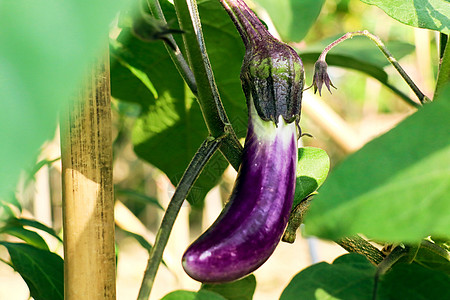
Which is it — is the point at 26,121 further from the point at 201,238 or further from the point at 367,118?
the point at 367,118

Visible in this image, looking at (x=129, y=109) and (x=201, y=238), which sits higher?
(x=129, y=109)

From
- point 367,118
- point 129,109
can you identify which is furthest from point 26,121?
point 367,118

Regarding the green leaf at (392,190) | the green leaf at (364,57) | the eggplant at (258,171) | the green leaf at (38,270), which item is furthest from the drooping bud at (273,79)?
the green leaf at (364,57)

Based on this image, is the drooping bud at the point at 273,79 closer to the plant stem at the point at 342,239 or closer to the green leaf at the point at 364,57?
the plant stem at the point at 342,239

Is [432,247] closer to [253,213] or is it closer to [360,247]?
[360,247]

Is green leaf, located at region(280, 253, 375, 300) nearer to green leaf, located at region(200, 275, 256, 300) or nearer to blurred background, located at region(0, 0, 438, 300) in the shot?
green leaf, located at region(200, 275, 256, 300)

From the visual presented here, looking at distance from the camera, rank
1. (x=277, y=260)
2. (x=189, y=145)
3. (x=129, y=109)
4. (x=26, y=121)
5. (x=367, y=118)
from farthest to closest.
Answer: (x=277, y=260), (x=367, y=118), (x=129, y=109), (x=189, y=145), (x=26, y=121)
